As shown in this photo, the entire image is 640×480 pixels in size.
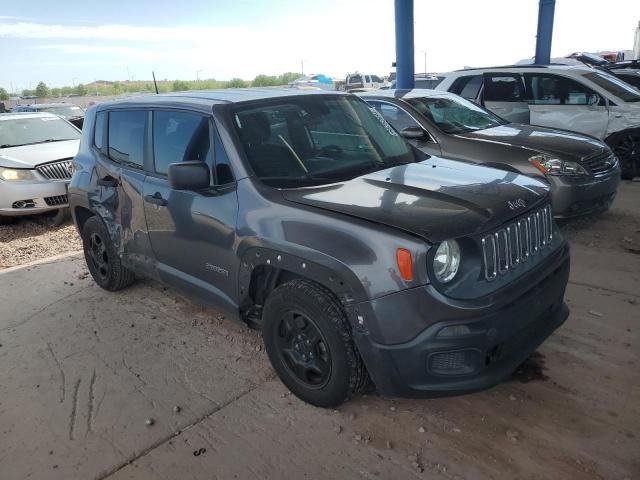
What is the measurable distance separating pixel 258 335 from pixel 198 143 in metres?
1.49

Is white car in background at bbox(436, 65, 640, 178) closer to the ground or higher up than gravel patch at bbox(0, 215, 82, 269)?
higher up

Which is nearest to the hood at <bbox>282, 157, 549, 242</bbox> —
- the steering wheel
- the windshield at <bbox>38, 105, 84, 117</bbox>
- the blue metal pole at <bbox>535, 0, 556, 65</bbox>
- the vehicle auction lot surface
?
the steering wheel

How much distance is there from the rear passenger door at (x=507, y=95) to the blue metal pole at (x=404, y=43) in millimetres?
1763

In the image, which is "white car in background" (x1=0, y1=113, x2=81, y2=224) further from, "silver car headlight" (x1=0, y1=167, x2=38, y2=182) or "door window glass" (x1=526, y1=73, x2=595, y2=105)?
"door window glass" (x1=526, y1=73, x2=595, y2=105)

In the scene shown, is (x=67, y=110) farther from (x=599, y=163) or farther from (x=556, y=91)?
(x=599, y=163)

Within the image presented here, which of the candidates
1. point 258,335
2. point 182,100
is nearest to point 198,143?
point 182,100

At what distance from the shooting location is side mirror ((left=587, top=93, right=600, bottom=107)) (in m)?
8.16

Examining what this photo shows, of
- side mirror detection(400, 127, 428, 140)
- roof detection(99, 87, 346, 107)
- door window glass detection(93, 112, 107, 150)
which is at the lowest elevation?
side mirror detection(400, 127, 428, 140)

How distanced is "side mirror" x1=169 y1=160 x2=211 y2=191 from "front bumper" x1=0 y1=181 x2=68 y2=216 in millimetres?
5403

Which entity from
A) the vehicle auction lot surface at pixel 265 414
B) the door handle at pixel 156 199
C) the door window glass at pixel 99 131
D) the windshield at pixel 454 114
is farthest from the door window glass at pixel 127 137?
the windshield at pixel 454 114

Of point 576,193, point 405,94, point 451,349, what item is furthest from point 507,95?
point 451,349

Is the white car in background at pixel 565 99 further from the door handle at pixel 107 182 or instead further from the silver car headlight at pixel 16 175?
the silver car headlight at pixel 16 175

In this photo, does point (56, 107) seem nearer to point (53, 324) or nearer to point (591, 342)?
point (53, 324)

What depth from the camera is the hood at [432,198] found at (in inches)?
99.1
